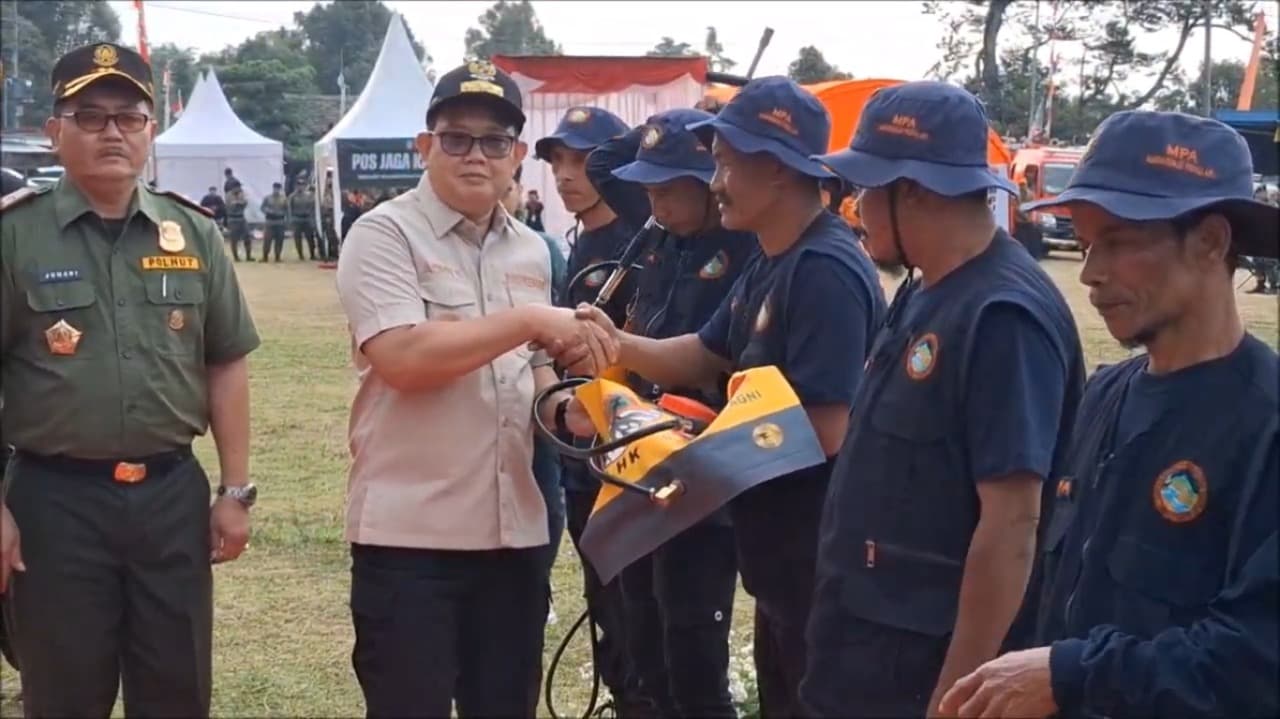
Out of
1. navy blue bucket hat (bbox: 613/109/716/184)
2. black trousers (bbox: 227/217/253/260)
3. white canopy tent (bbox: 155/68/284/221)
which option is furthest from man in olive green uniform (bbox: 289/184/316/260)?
navy blue bucket hat (bbox: 613/109/716/184)

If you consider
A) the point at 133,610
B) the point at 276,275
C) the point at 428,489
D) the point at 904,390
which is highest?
the point at 904,390

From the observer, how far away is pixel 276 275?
2552 centimetres

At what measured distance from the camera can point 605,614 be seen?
4.99 metres

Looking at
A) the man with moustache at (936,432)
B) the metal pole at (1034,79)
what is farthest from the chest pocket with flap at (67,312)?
the metal pole at (1034,79)

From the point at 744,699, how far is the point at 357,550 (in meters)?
2.04

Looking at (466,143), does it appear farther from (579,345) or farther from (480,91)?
(579,345)

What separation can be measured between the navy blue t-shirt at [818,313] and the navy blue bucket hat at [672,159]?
882 mm

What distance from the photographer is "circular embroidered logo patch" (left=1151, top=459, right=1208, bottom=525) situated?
1955 mm

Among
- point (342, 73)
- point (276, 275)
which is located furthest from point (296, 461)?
point (342, 73)

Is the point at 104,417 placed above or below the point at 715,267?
below

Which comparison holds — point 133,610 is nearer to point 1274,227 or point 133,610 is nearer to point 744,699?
point 744,699

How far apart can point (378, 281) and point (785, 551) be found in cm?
121

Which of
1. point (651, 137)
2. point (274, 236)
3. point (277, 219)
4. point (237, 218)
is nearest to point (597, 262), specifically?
point (651, 137)

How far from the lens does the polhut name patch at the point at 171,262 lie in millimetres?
3643
